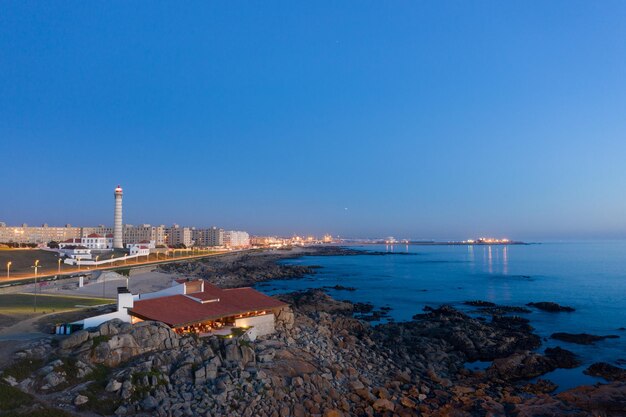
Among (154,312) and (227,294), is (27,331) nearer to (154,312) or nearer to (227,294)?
(154,312)

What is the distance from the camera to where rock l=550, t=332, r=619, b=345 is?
101ft

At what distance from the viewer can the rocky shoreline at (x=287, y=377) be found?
47.6 feet

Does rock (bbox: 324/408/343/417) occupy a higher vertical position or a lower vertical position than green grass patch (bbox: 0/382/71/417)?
lower

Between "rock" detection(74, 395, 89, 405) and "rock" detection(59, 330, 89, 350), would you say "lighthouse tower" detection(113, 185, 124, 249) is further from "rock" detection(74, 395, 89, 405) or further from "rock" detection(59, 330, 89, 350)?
"rock" detection(74, 395, 89, 405)

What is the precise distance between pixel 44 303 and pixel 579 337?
38035 mm

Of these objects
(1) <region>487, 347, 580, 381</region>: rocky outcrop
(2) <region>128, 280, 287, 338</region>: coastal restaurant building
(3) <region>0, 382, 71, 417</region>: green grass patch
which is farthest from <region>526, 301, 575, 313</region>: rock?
(3) <region>0, 382, 71, 417</region>: green grass patch

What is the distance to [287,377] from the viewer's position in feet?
58.3

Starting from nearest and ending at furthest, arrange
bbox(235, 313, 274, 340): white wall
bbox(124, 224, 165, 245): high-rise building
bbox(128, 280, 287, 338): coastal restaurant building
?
1. bbox(128, 280, 287, 338): coastal restaurant building
2. bbox(235, 313, 274, 340): white wall
3. bbox(124, 224, 165, 245): high-rise building

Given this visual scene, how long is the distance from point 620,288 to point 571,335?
3581 centimetres

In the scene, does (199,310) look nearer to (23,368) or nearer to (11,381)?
(23,368)

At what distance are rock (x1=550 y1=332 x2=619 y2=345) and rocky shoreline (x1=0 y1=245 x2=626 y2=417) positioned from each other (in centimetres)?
423

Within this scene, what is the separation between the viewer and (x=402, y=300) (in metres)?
50.2

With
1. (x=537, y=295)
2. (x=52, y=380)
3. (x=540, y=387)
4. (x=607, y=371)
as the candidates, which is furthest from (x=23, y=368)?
(x=537, y=295)

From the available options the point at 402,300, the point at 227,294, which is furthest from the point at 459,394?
the point at 402,300
